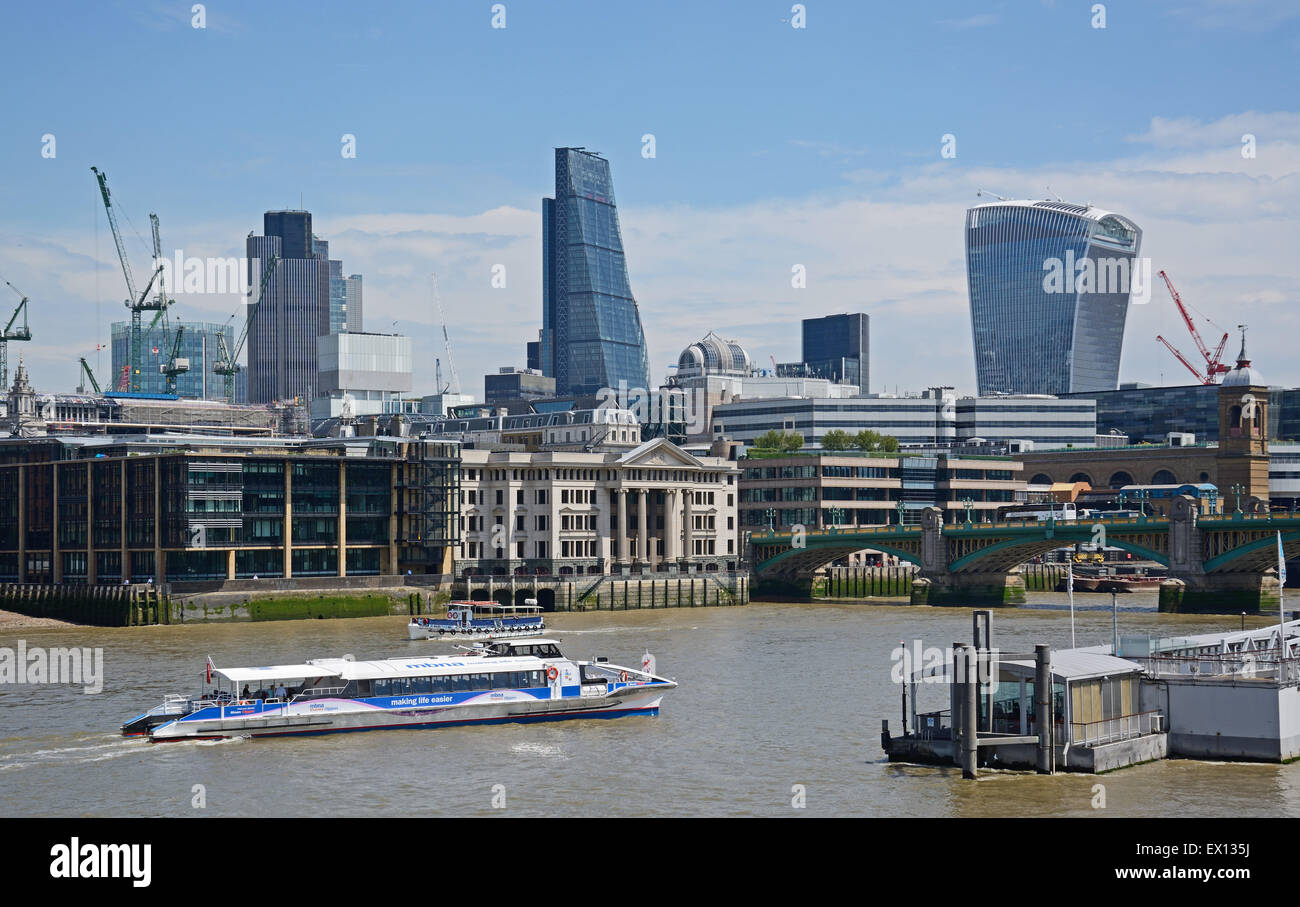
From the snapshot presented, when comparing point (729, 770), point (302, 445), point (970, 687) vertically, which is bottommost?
point (729, 770)

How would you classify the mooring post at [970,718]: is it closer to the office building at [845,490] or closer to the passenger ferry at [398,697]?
the passenger ferry at [398,697]

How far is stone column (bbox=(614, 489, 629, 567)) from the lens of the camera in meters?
147

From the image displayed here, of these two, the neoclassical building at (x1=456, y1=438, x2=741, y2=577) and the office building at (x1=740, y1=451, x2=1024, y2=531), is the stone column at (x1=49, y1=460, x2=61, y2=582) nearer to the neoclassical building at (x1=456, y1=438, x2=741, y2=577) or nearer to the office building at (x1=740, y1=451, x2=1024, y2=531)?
the neoclassical building at (x1=456, y1=438, x2=741, y2=577)

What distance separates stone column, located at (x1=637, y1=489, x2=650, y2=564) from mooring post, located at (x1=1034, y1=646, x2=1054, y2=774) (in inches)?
4149

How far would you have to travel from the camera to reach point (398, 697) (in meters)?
59.3

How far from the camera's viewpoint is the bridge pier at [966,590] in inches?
5576

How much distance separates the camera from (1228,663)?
159ft

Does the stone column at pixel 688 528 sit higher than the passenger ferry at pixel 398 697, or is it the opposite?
the stone column at pixel 688 528

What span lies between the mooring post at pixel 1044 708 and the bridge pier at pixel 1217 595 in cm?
8339

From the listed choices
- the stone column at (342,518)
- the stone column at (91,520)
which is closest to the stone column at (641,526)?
the stone column at (342,518)

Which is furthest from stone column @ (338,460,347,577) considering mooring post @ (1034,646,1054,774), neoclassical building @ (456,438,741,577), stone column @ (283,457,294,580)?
mooring post @ (1034,646,1054,774)
